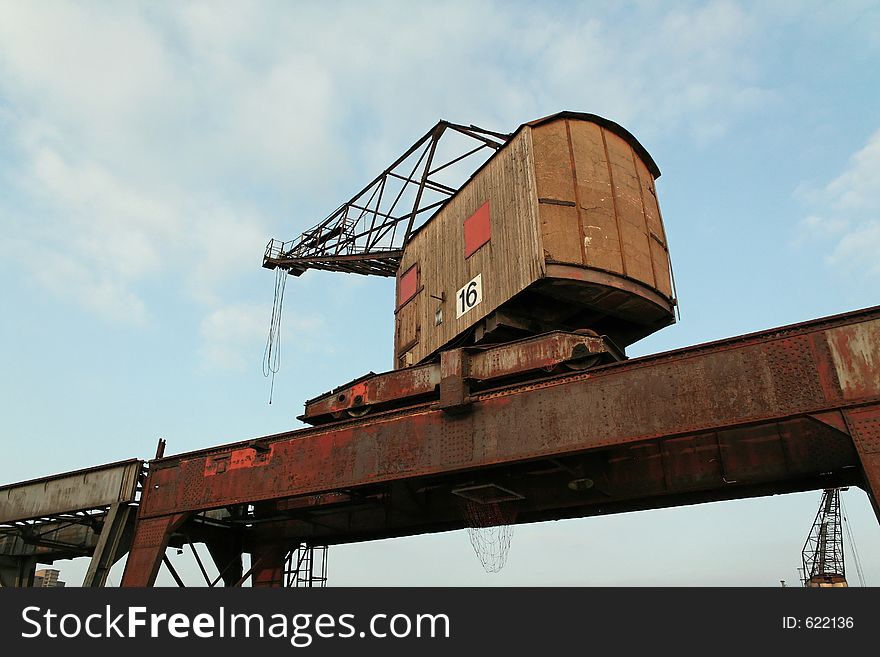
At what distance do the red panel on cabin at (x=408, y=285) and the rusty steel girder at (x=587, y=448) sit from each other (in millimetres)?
4514

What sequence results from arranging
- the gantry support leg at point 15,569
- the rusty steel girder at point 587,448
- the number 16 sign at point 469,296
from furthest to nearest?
the gantry support leg at point 15,569 < the number 16 sign at point 469,296 < the rusty steel girder at point 587,448

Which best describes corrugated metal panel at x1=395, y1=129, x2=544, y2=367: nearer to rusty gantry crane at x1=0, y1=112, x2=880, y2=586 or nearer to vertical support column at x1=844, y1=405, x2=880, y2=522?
rusty gantry crane at x1=0, y1=112, x2=880, y2=586

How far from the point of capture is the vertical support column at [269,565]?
14852 mm

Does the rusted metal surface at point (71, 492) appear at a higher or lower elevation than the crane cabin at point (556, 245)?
lower

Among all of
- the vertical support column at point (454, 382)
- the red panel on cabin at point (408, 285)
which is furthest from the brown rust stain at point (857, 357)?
the red panel on cabin at point (408, 285)

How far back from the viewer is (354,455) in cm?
1049

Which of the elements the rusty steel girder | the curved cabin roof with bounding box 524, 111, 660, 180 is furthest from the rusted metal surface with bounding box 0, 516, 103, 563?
the curved cabin roof with bounding box 524, 111, 660, 180

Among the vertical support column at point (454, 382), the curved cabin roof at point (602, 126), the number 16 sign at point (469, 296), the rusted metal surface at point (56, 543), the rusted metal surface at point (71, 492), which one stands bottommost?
the rusted metal surface at point (56, 543)

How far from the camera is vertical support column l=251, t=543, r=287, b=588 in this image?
14.9 m

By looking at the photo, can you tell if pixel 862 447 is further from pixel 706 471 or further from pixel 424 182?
pixel 424 182

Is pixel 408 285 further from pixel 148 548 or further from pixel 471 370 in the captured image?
pixel 148 548

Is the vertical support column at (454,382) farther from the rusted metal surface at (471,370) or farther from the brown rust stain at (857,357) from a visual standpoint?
the brown rust stain at (857,357)
